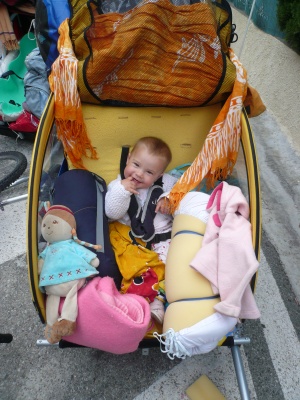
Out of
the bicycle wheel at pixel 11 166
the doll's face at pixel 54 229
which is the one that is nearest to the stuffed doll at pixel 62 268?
the doll's face at pixel 54 229

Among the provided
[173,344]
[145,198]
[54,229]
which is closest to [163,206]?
[145,198]

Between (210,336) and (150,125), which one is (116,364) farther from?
(150,125)

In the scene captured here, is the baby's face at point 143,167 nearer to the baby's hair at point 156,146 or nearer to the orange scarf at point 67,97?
the baby's hair at point 156,146

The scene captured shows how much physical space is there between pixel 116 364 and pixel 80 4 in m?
1.57

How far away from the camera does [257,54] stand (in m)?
3.54

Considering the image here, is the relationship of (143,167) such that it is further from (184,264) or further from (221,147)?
(184,264)

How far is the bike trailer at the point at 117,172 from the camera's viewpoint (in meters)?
1.10

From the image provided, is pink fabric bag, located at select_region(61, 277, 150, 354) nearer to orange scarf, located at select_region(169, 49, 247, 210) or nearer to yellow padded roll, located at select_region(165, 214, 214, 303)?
yellow padded roll, located at select_region(165, 214, 214, 303)

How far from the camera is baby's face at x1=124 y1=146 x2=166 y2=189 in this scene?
1.47 metres

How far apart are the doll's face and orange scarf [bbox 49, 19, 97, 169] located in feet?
1.48

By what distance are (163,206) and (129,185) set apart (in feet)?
0.58

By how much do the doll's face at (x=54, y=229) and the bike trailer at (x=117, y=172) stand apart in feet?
0.11

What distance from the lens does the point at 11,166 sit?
231 centimetres

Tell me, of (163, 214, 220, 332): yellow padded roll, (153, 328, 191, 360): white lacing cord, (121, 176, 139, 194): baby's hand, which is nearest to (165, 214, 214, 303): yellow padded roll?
(163, 214, 220, 332): yellow padded roll
